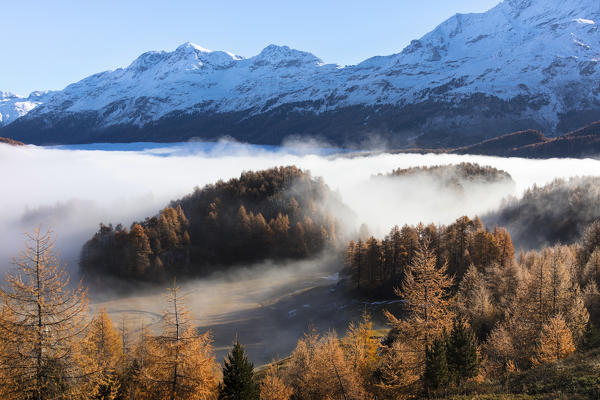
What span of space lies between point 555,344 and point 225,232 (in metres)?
126

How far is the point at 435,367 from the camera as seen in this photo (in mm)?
30906

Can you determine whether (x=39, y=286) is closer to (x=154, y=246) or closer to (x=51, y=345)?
(x=51, y=345)

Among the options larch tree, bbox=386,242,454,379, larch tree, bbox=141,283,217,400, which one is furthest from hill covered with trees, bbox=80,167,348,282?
larch tree, bbox=386,242,454,379

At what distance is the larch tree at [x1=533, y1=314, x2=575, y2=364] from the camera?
40.1 metres

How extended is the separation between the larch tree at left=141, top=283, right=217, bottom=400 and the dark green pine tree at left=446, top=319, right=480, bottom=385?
83.5 feet

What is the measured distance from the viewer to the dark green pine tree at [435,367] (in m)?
29.9

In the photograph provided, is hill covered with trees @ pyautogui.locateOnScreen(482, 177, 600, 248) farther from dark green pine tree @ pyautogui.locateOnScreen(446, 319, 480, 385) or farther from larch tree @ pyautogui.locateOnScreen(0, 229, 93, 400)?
larch tree @ pyautogui.locateOnScreen(0, 229, 93, 400)

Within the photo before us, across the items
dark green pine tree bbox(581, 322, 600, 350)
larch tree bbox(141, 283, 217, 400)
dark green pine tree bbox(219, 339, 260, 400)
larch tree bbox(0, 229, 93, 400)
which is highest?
larch tree bbox(0, 229, 93, 400)

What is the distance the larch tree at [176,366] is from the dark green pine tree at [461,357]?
1002 inches

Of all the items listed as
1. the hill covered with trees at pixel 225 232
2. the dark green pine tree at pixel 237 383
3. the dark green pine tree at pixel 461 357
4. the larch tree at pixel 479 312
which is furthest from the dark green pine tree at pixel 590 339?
the hill covered with trees at pixel 225 232

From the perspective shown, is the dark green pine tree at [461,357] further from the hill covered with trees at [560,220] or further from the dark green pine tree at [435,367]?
the hill covered with trees at [560,220]

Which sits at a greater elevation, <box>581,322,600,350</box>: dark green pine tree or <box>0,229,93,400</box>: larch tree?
<box>0,229,93,400</box>: larch tree

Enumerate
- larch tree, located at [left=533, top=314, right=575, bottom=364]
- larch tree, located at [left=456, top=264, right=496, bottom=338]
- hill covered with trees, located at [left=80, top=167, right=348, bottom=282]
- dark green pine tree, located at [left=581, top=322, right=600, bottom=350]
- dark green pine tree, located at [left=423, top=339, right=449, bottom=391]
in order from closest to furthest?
dark green pine tree, located at [left=423, top=339, right=449, bottom=391]
larch tree, located at [left=533, top=314, right=575, bottom=364]
dark green pine tree, located at [left=581, top=322, right=600, bottom=350]
larch tree, located at [left=456, top=264, right=496, bottom=338]
hill covered with trees, located at [left=80, top=167, right=348, bottom=282]

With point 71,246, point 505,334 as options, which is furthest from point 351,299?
point 71,246
